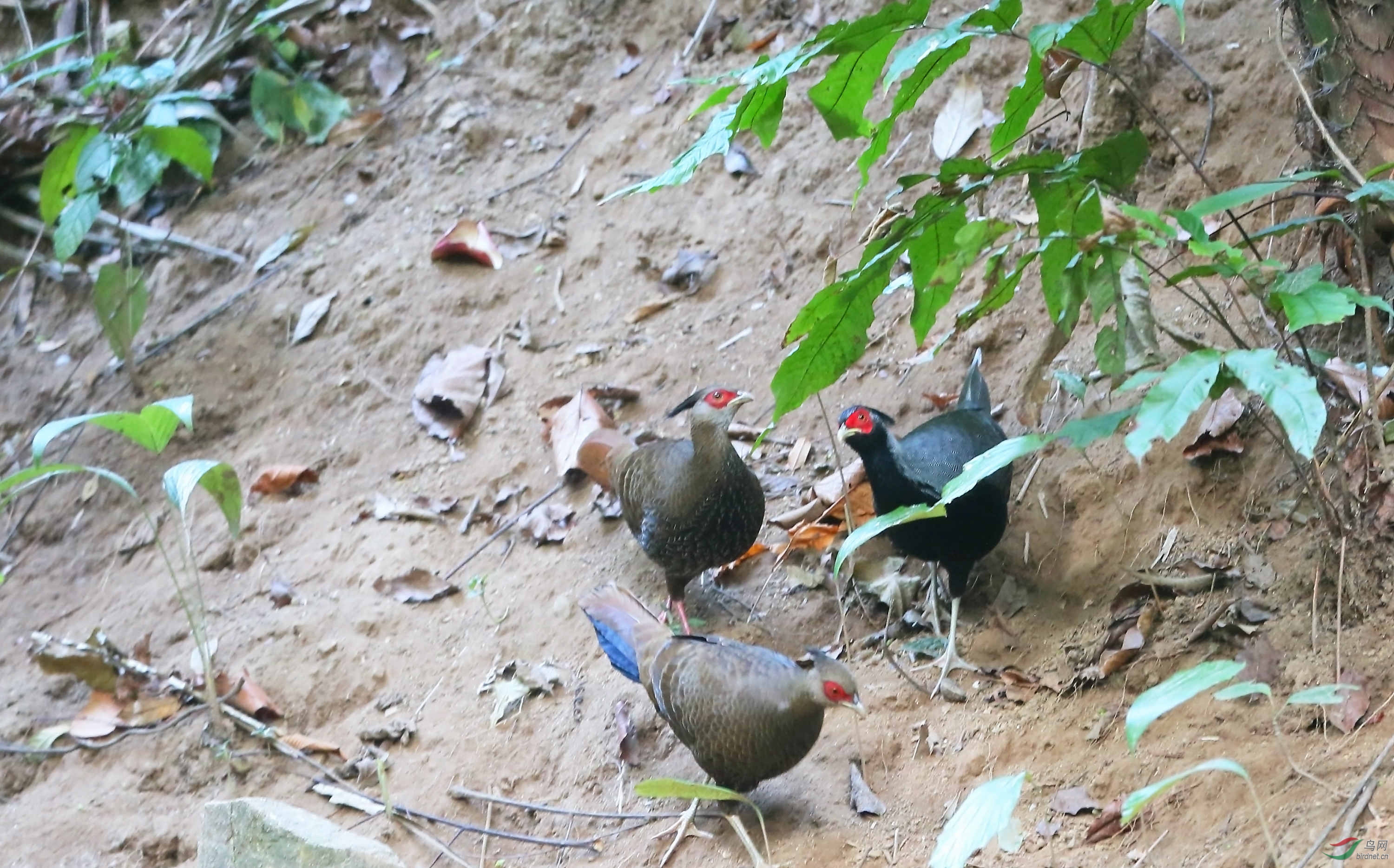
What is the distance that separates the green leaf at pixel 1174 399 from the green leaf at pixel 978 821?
1.99 ft

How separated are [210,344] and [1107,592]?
14.3 feet

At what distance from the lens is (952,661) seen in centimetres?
361

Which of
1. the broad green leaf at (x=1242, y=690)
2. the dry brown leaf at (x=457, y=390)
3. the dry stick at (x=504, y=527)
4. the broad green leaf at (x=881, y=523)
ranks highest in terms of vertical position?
the broad green leaf at (x=1242, y=690)

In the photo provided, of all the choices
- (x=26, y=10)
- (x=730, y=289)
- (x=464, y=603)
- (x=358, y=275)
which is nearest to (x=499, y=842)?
(x=464, y=603)

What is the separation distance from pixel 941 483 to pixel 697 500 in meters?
0.84

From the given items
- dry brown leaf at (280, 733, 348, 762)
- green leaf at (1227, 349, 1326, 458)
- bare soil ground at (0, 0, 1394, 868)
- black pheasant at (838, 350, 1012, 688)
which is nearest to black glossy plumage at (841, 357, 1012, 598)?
black pheasant at (838, 350, 1012, 688)

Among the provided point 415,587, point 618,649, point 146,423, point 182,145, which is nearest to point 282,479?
point 415,587

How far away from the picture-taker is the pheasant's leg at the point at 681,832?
3.21 m

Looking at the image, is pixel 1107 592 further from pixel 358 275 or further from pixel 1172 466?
pixel 358 275

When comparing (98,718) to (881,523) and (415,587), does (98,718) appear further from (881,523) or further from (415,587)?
(881,523)

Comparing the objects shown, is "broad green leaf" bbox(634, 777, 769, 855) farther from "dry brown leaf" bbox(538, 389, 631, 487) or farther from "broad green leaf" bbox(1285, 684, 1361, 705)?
"dry brown leaf" bbox(538, 389, 631, 487)

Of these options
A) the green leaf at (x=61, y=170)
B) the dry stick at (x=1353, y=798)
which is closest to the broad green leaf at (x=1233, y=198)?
the dry stick at (x=1353, y=798)

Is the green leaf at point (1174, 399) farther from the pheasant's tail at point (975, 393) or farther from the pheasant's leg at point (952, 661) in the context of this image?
the pheasant's tail at point (975, 393)

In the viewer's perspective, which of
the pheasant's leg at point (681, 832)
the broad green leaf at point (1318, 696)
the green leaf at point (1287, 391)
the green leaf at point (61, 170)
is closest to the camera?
the green leaf at point (1287, 391)
